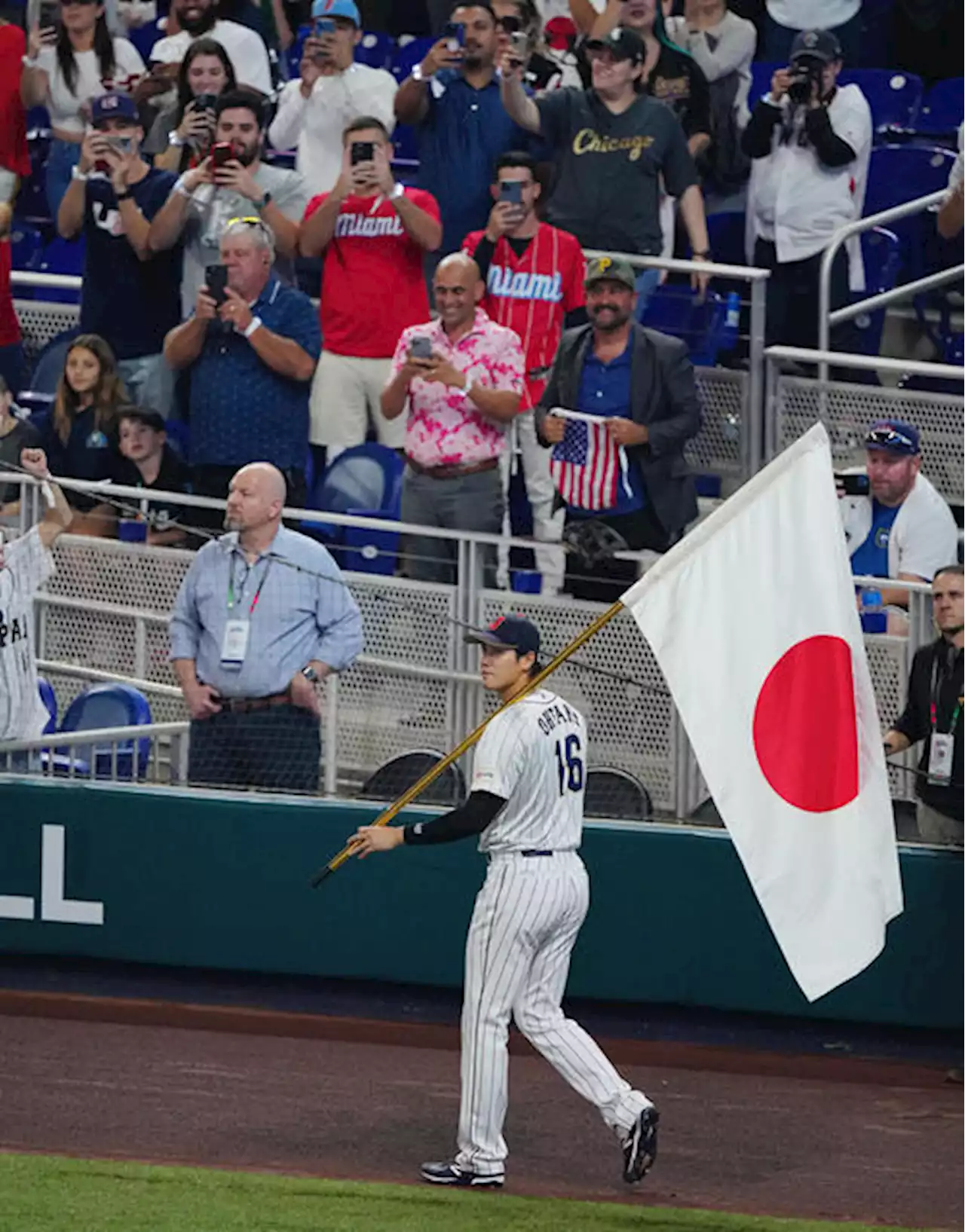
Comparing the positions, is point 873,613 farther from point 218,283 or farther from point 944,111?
point 944,111

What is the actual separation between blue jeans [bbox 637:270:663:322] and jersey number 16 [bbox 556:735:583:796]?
443cm

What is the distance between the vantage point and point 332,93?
41.6ft

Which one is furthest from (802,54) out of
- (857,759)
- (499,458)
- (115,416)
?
(857,759)

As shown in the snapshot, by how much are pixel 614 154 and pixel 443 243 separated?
98 centimetres

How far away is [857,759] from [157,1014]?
12.3 ft

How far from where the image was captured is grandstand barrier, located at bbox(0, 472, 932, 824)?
9.74 m

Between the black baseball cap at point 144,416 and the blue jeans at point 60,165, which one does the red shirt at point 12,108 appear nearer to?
the blue jeans at point 60,165

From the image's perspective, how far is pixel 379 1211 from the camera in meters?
7.47

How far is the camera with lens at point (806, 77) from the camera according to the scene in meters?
12.0

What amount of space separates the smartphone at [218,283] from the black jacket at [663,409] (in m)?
1.47

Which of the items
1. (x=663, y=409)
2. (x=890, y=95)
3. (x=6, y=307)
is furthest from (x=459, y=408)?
(x=890, y=95)

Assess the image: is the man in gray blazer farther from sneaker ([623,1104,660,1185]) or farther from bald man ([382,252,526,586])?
sneaker ([623,1104,660,1185])

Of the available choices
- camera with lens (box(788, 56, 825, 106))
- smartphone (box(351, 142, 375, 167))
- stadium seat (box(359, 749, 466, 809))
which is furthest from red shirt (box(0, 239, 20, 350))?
stadium seat (box(359, 749, 466, 809))

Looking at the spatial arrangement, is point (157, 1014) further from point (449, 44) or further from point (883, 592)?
point (449, 44)
